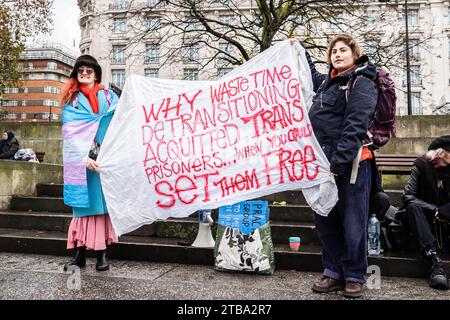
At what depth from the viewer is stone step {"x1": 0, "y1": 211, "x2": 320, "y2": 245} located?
15.7ft

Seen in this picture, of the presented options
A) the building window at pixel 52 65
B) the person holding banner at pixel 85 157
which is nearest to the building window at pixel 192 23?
the person holding banner at pixel 85 157

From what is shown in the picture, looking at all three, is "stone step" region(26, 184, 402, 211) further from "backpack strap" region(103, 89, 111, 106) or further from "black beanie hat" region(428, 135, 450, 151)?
"backpack strap" region(103, 89, 111, 106)

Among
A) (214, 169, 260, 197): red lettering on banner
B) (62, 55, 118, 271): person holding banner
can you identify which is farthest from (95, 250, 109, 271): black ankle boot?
(214, 169, 260, 197): red lettering on banner

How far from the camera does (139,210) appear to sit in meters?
3.97

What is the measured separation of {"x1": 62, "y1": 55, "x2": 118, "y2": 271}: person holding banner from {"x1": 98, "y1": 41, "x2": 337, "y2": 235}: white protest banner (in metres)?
0.16

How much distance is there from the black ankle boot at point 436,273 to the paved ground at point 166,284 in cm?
7

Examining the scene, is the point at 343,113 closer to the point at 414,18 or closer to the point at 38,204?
the point at 38,204

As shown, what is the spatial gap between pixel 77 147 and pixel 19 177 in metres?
3.05

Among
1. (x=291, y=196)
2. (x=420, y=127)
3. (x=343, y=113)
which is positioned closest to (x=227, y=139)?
(x=343, y=113)

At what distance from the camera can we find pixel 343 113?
11.0 feet

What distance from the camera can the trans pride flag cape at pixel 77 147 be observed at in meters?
4.02

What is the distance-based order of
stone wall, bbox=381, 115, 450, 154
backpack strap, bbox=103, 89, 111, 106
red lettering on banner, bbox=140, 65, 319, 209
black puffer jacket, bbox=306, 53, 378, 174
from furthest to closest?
stone wall, bbox=381, 115, 450, 154
backpack strap, bbox=103, 89, 111, 106
red lettering on banner, bbox=140, 65, 319, 209
black puffer jacket, bbox=306, 53, 378, 174

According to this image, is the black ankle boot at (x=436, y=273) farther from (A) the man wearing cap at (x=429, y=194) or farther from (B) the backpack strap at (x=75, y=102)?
(B) the backpack strap at (x=75, y=102)

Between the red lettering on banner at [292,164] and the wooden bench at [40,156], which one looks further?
the wooden bench at [40,156]
